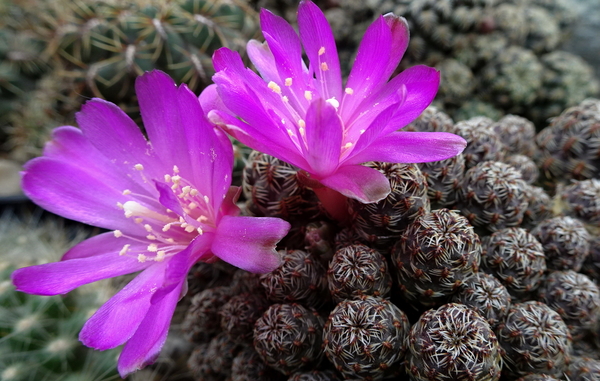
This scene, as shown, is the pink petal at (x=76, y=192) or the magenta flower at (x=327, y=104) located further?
the pink petal at (x=76, y=192)

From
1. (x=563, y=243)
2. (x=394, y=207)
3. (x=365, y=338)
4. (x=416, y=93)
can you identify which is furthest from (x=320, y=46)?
(x=563, y=243)

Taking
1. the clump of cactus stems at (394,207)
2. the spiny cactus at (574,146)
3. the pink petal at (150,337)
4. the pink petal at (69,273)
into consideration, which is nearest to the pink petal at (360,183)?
the clump of cactus stems at (394,207)

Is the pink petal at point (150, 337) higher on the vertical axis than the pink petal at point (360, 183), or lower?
lower

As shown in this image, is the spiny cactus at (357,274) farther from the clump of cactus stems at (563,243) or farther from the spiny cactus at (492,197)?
the clump of cactus stems at (563,243)

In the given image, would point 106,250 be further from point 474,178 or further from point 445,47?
point 445,47

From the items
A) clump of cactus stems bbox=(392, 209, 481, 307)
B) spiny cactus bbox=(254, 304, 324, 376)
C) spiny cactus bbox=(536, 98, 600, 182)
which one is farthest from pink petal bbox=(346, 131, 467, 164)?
spiny cactus bbox=(536, 98, 600, 182)

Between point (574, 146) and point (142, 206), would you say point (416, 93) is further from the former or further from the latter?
point (574, 146)
